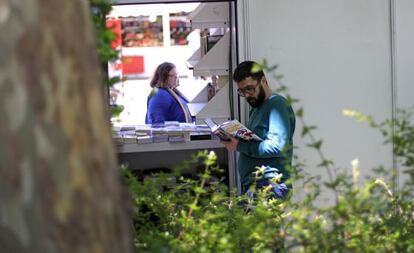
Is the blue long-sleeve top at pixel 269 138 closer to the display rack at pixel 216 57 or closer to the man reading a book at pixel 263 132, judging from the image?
the man reading a book at pixel 263 132

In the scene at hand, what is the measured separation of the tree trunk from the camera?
1.65 metres

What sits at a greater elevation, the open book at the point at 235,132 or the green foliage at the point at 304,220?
the open book at the point at 235,132

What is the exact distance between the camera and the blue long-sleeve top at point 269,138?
4793 mm

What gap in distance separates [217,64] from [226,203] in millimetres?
2584

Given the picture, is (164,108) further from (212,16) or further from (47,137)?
(47,137)

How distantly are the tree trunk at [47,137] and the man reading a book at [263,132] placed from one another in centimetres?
294

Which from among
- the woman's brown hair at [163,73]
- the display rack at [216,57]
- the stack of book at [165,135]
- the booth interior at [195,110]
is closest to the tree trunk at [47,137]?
the booth interior at [195,110]

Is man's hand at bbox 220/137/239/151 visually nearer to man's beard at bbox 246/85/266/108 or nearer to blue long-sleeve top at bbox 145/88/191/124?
man's beard at bbox 246/85/266/108

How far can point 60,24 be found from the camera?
1.73 m

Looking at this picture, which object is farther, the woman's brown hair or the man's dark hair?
the woman's brown hair

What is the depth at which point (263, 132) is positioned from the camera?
5000 millimetres

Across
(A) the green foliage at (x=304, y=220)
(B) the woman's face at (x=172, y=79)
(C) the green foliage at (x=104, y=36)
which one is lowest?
(A) the green foliage at (x=304, y=220)

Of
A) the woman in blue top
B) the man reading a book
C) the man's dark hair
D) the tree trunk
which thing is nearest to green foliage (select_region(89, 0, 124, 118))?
the tree trunk

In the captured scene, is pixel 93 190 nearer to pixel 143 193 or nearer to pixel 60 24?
pixel 60 24
